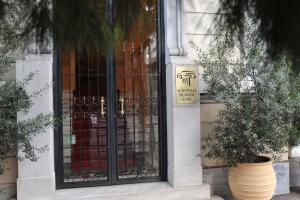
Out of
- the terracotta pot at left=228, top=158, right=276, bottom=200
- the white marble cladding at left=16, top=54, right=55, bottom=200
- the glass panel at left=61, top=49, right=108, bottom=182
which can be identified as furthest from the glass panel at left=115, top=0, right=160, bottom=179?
the terracotta pot at left=228, top=158, right=276, bottom=200

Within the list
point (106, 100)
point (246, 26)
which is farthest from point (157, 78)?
point (246, 26)

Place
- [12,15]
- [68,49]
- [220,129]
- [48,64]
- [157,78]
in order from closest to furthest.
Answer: [12,15] < [68,49] < [48,64] < [220,129] < [157,78]

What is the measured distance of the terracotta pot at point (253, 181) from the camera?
552 cm

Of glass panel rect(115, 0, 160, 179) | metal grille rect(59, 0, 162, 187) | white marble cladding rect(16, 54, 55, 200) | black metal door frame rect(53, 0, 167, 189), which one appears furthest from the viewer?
glass panel rect(115, 0, 160, 179)

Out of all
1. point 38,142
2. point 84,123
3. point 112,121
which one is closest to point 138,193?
point 112,121

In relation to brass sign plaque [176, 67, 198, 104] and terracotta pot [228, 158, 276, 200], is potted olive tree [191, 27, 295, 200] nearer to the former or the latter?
terracotta pot [228, 158, 276, 200]

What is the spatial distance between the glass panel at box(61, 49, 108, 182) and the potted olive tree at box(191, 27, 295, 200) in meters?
1.66

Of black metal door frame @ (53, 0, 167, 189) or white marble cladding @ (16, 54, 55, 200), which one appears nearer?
white marble cladding @ (16, 54, 55, 200)

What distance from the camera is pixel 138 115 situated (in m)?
6.08

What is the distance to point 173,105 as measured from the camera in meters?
5.75

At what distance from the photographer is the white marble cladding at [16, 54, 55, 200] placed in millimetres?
5176

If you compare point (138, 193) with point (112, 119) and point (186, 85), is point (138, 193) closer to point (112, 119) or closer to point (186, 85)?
point (112, 119)

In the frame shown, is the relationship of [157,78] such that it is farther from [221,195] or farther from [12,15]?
[12,15]

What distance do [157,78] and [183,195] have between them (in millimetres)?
1887
